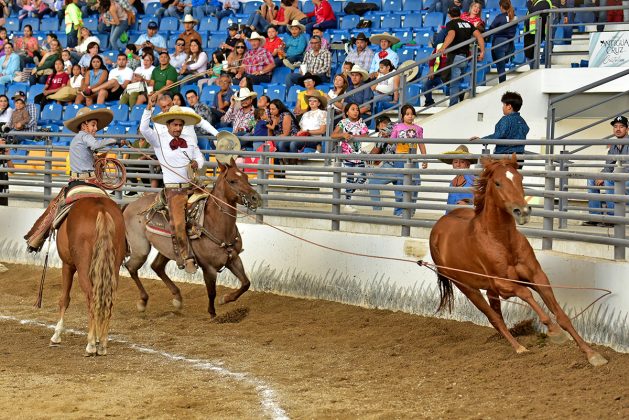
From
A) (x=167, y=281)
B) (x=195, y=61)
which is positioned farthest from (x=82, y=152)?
(x=195, y=61)

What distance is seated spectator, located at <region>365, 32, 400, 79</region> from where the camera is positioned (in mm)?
18719

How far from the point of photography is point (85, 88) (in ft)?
75.6

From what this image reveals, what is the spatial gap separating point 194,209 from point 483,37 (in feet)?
19.6

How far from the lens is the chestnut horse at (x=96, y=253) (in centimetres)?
1093

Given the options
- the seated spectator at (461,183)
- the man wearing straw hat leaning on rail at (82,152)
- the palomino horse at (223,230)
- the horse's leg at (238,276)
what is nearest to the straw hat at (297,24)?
the palomino horse at (223,230)

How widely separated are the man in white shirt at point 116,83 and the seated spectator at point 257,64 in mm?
3028

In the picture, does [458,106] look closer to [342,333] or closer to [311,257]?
[311,257]

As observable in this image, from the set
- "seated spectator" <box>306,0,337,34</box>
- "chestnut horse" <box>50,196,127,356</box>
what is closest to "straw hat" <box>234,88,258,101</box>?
"seated spectator" <box>306,0,337,34</box>

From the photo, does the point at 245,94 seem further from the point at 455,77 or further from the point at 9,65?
the point at 9,65

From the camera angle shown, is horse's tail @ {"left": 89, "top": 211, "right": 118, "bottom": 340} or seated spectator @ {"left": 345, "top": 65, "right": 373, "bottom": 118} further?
seated spectator @ {"left": 345, "top": 65, "right": 373, "bottom": 118}

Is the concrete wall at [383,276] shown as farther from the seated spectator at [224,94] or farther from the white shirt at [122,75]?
the white shirt at [122,75]

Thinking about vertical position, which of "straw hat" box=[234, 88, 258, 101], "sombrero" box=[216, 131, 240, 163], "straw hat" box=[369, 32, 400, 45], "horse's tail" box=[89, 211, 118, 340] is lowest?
"horse's tail" box=[89, 211, 118, 340]

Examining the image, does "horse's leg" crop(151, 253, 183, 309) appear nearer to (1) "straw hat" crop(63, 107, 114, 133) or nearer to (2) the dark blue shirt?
(1) "straw hat" crop(63, 107, 114, 133)

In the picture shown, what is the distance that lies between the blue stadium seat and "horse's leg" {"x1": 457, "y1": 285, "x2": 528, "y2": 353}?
1470 cm
